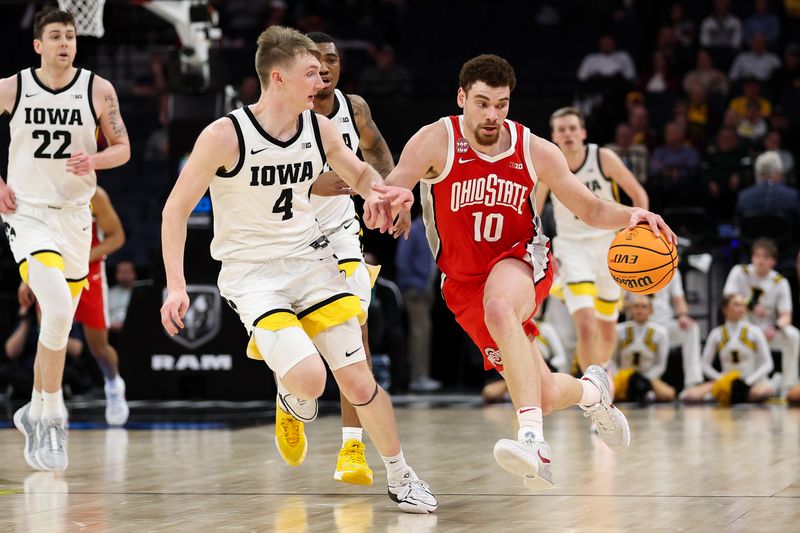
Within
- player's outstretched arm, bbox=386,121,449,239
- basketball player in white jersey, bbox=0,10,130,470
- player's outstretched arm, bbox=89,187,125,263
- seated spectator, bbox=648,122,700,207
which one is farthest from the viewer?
seated spectator, bbox=648,122,700,207

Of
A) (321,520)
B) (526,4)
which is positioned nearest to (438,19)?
(526,4)

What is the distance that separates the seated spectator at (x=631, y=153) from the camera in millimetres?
13805

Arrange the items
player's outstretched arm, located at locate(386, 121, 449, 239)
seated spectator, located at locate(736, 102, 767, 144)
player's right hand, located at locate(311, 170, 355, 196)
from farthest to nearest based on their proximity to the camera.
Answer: seated spectator, located at locate(736, 102, 767, 144) → player's right hand, located at locate(311, 170, 355, 196) → player's outstretched arm, located at locate(386, 121, 449, 239)

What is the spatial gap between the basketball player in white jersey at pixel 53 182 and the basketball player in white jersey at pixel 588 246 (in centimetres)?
321

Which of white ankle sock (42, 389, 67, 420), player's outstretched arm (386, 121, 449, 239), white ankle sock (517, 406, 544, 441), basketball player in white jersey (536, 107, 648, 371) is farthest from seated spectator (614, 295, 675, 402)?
white ankle sock (517, 406, 544, 441)

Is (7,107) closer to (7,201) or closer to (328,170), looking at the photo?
(7,201)

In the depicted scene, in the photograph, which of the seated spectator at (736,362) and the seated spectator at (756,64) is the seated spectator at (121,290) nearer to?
the seated spectator at (736,362)

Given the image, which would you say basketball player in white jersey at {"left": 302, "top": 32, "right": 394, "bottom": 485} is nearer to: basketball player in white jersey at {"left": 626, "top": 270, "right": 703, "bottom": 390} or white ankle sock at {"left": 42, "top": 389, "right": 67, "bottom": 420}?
white ankle sock at {"left": 42, "top": 389, "right": 67, "bottom": 420}

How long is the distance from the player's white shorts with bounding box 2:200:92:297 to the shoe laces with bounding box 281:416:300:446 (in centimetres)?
165

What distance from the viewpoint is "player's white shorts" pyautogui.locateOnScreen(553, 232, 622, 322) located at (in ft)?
30.0

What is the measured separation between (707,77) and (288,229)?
1153cm

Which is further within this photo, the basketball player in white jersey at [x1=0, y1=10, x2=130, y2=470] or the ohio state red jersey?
the basketball player in white jersey at [x1=0, y1=10, x2=130, y2=470]

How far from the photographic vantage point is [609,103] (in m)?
15.7

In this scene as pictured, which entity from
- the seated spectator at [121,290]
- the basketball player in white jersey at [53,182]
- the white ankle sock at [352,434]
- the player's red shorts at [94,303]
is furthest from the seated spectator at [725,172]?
the white ankle sock at [352,434]
